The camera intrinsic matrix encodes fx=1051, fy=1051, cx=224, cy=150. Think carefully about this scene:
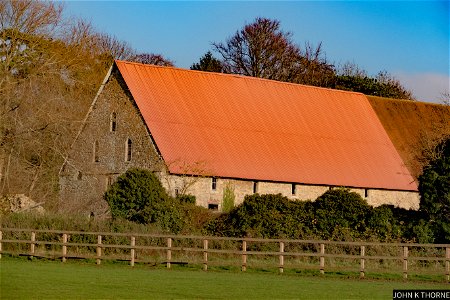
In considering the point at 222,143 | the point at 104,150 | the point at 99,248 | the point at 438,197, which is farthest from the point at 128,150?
the point at 99,248

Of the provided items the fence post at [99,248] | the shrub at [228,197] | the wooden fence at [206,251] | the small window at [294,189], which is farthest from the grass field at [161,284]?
the small window at [294,189]

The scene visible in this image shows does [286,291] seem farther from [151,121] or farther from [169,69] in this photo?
[169,69]

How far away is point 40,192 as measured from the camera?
190 ft

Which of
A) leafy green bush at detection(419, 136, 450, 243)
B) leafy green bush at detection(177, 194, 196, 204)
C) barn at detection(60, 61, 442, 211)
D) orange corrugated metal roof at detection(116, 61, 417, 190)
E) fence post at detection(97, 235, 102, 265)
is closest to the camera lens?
fence post at detection(97, 235, 102, 265)

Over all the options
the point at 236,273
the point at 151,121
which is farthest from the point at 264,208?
the point at 151,121

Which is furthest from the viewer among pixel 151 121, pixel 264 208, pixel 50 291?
pixel 151 121

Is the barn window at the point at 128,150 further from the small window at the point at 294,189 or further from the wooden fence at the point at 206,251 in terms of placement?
the wooden fence at the point at 206,251

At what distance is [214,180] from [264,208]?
11.5m

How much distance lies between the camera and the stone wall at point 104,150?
2030 inches

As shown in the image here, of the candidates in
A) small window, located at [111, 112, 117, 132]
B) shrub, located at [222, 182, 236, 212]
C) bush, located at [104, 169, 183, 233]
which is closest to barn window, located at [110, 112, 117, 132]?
small window, located at [111, 112, 117, 132]

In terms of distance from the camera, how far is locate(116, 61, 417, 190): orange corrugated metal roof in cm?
5241

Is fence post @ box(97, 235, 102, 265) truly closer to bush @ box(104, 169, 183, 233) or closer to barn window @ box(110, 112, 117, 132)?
bush @ box(104, 169, 183, 233)

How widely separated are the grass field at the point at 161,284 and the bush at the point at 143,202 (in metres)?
7.33

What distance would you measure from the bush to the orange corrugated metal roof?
6957 millimetres
